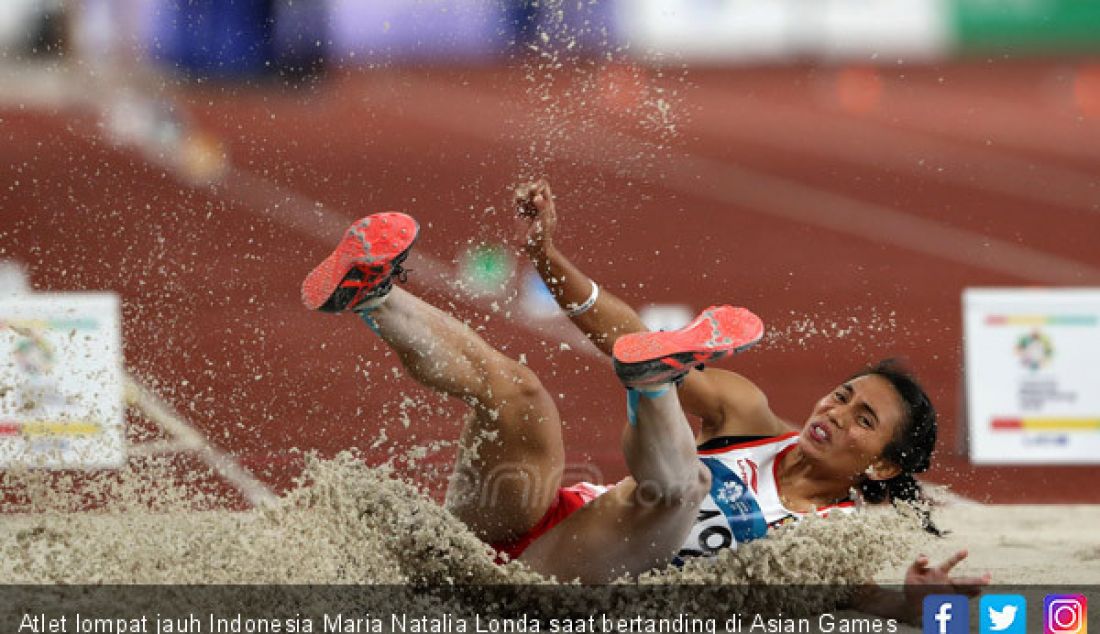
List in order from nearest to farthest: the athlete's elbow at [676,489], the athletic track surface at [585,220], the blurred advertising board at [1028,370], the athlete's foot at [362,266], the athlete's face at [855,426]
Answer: the athlete's elbow at [676,489] → the athlete's foot at [362,266] → the athlete's face at [855,426] → the blurred advertising board at [1028,370] → the athletic track surface at [585,220]

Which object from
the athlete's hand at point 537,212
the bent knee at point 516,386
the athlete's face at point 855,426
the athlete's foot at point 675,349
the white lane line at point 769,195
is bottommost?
the white lane line at point 769,195

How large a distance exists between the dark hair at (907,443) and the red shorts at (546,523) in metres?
0.77

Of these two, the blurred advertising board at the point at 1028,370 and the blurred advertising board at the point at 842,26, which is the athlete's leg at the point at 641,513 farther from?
the blurred advertising board at the point at 842,26

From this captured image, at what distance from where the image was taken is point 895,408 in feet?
12.5

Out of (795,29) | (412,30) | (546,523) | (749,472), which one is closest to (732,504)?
(749,472)

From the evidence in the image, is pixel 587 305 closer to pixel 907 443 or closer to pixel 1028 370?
pixel 907 443

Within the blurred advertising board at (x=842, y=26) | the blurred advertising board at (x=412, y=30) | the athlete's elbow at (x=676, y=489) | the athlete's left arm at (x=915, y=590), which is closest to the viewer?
the athlete's elbow at (x=676, y=489)

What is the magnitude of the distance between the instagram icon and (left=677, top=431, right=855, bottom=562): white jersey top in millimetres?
554

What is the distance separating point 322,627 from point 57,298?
3.07m

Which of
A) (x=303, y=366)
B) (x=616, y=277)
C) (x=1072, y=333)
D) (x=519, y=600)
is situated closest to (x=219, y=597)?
(x=519, y=600)

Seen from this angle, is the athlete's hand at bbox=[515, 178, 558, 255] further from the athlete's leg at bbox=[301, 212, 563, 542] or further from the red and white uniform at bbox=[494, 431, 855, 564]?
the red and white uniform at bbox=[494, 431, 855, 564]

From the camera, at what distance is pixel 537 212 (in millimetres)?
3979

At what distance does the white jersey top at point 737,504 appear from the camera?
144 inches

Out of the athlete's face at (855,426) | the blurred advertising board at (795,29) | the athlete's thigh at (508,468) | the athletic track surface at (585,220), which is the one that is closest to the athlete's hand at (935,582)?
the athlete's face at (855,426)
